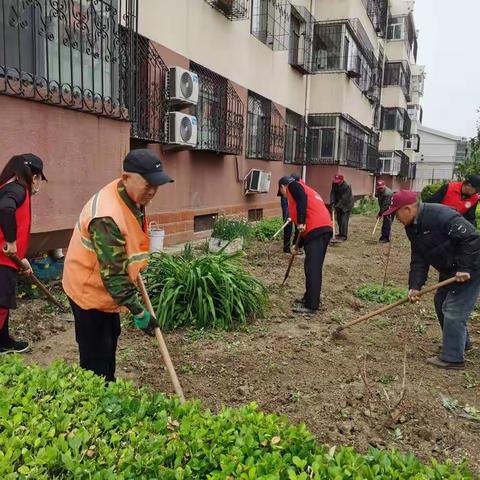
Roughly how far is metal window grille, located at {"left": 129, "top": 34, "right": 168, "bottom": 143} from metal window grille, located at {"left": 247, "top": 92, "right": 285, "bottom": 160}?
384 centimetres

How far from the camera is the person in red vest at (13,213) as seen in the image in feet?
11.5

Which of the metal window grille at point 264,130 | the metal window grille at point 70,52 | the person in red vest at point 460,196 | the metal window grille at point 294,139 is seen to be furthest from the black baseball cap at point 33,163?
the metal window grille at point 294,139

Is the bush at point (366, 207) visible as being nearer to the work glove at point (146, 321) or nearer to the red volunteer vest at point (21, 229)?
the red volunteer vest at point (21, 229)

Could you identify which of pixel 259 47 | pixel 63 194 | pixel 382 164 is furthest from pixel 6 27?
pixel 382 164

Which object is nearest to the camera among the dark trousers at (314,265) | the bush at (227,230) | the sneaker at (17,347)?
the sneaker at (17,347)

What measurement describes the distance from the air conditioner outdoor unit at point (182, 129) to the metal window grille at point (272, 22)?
419 centimetres

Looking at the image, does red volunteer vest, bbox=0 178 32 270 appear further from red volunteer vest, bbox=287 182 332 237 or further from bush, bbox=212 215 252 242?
bush, bbox=212 215 252 242

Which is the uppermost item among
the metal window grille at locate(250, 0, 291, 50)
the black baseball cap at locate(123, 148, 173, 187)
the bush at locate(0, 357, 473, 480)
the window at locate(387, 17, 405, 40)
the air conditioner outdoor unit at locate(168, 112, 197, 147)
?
the window at locate(387, 17, 405, 40)

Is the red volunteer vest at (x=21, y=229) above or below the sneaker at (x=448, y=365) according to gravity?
above

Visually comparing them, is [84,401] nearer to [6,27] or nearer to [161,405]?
[161,405]

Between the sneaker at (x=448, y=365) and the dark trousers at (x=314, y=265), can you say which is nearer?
the sneaker at (x=448, y=365)

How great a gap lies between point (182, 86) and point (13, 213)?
4511 millimetres

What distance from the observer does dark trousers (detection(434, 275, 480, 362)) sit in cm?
399

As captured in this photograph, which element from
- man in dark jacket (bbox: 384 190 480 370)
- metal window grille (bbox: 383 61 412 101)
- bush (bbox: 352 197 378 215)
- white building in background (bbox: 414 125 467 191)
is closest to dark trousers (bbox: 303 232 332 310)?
man in dark jacket (bbox: 384 190 480 370)
